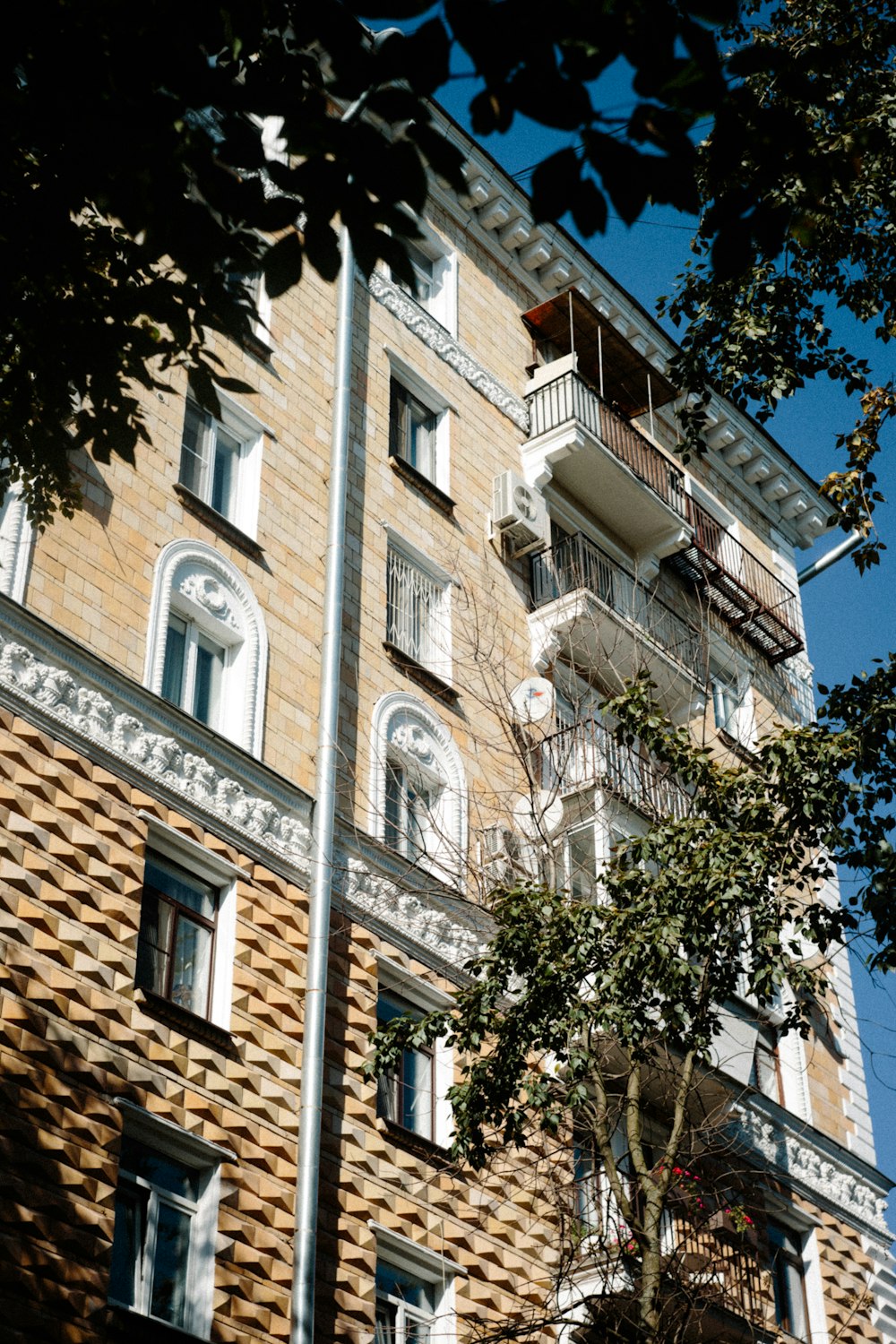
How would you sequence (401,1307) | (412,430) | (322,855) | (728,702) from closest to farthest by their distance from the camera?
(401,1307)
(322,855)
(412,430)
(728,702)

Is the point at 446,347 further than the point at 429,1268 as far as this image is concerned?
Yes

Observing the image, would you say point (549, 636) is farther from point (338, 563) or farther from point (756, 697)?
point (756, 697)

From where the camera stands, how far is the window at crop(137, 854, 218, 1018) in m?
14.1

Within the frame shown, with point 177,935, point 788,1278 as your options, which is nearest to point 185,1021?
point 177,935

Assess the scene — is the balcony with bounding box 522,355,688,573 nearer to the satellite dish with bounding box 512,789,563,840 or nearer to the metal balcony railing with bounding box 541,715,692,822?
the metal balcony railing with bounding box 541,715,692,822

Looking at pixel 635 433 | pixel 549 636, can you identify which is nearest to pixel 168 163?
pixel 549 636

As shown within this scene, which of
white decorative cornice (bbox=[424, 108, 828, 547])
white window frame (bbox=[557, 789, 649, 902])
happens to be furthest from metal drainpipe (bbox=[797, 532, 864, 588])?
white window frame (bbox=[557, 789, 649, 902])

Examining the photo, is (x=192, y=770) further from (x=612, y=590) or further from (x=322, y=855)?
(x=612, y=590)

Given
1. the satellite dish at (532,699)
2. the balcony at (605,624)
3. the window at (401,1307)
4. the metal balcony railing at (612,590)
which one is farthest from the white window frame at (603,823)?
the window at (401,1307)

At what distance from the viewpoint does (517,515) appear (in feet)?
69.7

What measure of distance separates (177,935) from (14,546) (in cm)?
332

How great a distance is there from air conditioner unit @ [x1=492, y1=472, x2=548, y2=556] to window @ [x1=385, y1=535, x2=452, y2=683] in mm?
1454

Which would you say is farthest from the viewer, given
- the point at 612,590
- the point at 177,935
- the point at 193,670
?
the point at 612,590

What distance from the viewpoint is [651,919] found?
43.4 feet
